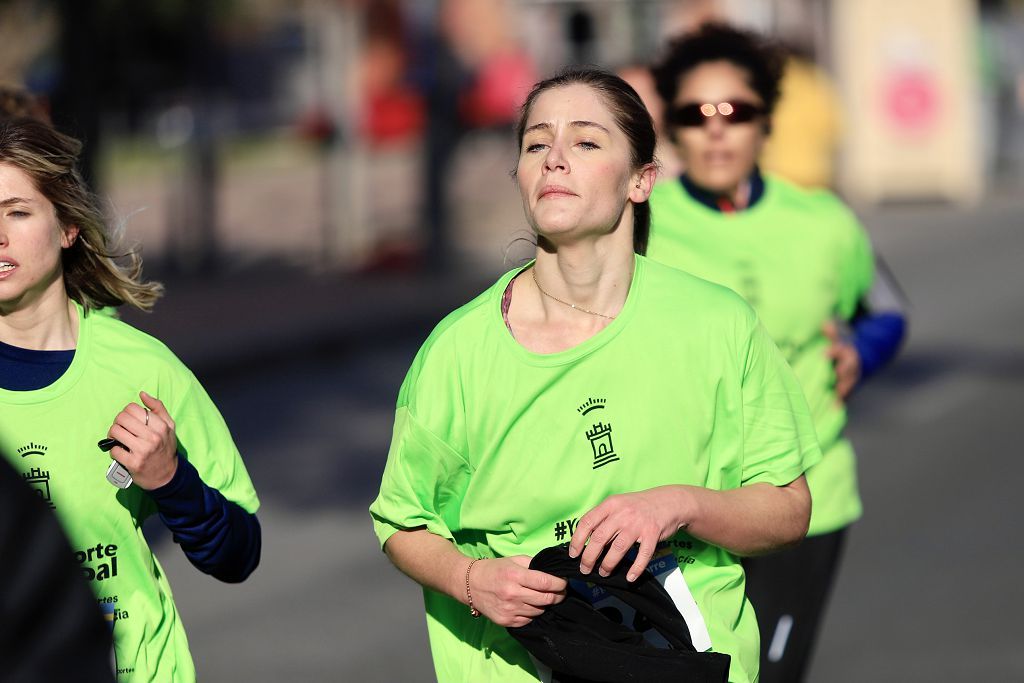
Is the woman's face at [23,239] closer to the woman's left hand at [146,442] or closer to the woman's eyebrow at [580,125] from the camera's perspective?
the woman's left hand at [146,442]

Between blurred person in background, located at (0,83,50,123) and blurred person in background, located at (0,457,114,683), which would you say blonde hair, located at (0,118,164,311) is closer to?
blurred person in background, located at (0,83,50,123)

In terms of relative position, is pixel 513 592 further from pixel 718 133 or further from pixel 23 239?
pixel 718 133

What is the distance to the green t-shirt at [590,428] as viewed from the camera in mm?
2885

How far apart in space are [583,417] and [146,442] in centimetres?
74

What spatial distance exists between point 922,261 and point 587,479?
15758 millimetres

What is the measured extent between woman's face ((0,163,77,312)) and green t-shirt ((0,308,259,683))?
131mm

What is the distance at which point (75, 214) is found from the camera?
298 cm

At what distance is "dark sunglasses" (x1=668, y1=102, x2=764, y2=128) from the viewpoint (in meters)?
4.14

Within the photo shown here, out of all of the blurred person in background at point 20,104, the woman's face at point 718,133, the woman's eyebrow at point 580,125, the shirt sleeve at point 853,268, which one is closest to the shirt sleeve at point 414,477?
the woman's eyebrow at point 580,125

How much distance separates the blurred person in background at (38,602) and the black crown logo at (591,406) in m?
1.37

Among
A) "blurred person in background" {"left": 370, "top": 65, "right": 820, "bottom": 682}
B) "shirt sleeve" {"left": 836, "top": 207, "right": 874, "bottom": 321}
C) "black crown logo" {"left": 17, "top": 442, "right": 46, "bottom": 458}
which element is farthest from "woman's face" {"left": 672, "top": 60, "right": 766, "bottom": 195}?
"black crown logo" {"left": 17, "top": 442, "right": 46, "bottom": 458}

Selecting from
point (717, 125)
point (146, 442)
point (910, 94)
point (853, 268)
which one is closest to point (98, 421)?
point (146, 442)

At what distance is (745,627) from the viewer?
3021mm

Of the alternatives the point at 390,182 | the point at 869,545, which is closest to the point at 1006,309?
the point at 869,545
